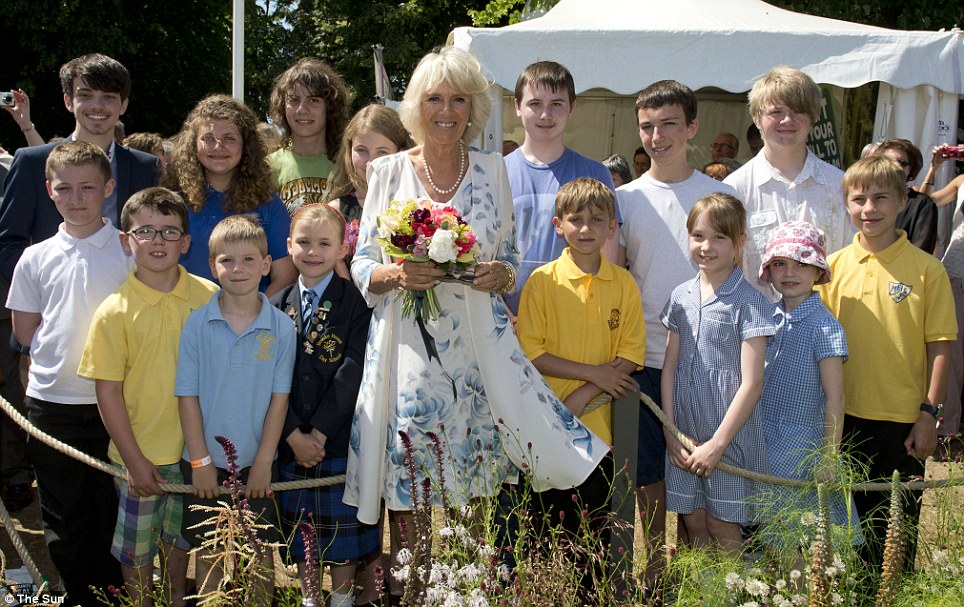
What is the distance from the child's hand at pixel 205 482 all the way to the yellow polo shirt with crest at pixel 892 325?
2763 millimetres

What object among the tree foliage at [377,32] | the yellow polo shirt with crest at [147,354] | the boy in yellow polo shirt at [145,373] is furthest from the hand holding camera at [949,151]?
the tree foliage at [377,32]

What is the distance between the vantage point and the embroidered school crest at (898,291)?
3857 mm

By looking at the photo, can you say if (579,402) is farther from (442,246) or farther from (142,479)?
(142,479)

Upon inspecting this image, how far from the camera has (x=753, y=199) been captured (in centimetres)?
428

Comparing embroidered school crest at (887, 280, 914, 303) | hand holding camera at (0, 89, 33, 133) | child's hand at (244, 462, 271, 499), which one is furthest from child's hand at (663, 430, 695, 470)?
hand holding camera at (0, 89, 33, 133)

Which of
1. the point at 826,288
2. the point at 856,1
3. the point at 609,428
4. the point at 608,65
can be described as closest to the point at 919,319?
the point at 826,288

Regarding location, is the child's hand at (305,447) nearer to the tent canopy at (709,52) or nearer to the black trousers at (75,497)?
the black trousers at (75,497)

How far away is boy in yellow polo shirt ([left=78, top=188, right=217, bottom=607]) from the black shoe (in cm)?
242

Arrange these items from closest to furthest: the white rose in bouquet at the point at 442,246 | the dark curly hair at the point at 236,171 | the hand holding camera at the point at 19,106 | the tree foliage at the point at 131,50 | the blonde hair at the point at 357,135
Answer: the white rose in bouquet at the point at 442,246, the dark curly hair at the point at 236,171, the blonde hair at the point at 357,135, the hand holding camera at the point at 19,106, the tree foliage at the point at 131,50

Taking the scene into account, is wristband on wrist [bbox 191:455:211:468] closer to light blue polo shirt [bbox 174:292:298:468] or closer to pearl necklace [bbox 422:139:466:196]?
light blue polo shirt [bbox 174:292:298:468]

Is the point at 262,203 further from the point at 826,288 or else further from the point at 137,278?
the point at 826,288

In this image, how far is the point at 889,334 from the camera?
3.86 metres

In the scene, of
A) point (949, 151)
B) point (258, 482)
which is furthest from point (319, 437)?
point (949, 151)

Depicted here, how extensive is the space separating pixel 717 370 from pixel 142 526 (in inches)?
98.9
